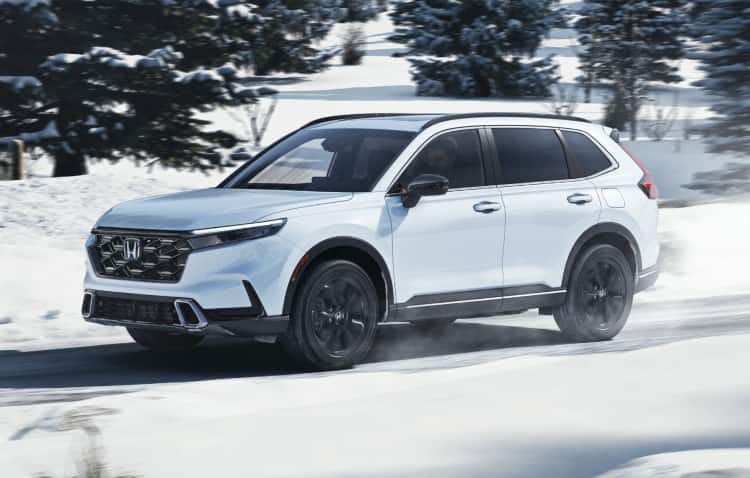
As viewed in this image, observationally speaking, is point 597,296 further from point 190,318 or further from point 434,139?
point 190,318

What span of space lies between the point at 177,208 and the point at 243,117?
95.2ft

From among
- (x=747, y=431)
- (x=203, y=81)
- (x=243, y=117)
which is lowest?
(x=243, y=117)

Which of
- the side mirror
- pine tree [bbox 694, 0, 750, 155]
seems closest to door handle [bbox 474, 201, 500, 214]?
the side mirror

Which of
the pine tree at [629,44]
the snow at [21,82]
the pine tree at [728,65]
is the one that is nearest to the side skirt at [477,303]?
the snow at [21,82]

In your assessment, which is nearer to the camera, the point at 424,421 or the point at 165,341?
the point at 424,421

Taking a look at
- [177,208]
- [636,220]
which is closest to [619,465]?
[177,208]

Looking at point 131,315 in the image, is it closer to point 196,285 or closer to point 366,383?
point 196,285

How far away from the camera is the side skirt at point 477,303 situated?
930 centimetres

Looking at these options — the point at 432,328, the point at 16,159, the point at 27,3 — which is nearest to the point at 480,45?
the point at 16,159

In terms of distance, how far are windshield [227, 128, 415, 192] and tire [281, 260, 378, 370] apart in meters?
0.70

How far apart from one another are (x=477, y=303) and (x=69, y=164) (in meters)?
13.0

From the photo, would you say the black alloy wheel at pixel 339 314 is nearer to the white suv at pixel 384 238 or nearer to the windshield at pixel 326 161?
the white suv at pixel 384 238

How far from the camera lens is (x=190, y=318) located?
8445mm

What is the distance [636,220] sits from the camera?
1077 centimetres
